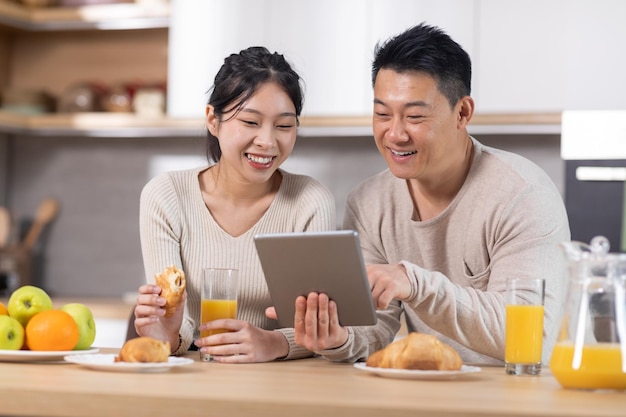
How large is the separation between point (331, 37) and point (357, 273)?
88.6 inches

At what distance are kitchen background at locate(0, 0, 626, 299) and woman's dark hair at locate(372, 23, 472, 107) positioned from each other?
54.2 inches

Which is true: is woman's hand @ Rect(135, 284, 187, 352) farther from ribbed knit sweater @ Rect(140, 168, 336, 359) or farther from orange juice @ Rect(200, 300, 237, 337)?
ribbed knit sweater @ Rect(140, 168, 336, 359)

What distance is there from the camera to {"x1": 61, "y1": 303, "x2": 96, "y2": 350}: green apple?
5.63 feet

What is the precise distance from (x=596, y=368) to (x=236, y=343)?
68 cm

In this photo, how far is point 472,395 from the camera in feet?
4.25

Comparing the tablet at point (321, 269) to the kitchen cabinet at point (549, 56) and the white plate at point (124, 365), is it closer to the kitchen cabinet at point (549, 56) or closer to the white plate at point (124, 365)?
the white plate at point (124, 365)

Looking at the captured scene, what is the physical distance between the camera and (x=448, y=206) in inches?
87.0

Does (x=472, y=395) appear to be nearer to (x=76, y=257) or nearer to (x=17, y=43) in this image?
(x=76, y=257)

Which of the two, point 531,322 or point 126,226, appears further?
point 126,226

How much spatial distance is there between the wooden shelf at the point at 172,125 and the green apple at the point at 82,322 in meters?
2.04

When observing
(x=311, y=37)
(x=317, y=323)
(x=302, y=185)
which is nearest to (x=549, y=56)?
(x=311, y=37)

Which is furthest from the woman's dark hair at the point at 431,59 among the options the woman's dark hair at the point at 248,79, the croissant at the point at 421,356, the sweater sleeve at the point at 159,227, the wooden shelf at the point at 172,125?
the wooden shelf at the point at 172,125

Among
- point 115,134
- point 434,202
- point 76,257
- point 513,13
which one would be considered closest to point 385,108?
point 434,202

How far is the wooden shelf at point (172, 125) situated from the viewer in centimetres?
352
